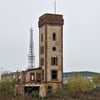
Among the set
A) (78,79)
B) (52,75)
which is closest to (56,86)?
→ (52,75)

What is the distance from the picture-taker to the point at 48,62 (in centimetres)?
4919

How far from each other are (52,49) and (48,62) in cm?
195

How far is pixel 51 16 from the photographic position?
50.2 metres

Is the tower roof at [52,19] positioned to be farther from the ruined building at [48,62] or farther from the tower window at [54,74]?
the tower window at [54,74]

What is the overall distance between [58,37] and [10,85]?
12526mm

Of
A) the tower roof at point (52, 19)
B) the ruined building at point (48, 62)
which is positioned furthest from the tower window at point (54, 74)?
the tower roof at point (52, 19)

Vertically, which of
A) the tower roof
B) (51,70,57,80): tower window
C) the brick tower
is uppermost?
the tower roof

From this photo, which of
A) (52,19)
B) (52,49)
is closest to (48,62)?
(52,49)

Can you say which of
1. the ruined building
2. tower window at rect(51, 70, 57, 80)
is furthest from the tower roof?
tower window at rect(51, 70, 57, 80)

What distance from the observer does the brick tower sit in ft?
161

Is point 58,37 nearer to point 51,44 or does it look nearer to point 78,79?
point 51,44

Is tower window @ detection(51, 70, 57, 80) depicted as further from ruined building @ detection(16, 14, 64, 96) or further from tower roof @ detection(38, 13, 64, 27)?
tower roof @ detection(38, 13, 64, 27)

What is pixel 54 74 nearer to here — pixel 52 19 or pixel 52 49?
pixel 52 49

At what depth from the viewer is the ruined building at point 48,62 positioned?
49.1m
